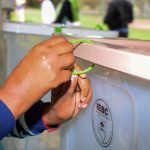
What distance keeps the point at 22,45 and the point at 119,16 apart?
2.54m

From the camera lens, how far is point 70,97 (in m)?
0.65

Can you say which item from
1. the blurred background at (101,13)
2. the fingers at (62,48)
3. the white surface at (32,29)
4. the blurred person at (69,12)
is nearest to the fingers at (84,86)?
the fingers at (62,48)

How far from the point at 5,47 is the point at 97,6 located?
21.8ft

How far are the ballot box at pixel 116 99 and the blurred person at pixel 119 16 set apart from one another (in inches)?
115

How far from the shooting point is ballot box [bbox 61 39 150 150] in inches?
20.7

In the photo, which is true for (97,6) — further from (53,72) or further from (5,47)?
(53,72)

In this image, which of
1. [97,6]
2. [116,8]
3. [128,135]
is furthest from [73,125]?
[97,6]

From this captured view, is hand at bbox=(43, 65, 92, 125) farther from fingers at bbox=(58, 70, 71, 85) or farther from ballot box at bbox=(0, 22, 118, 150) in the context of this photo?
ballot box at bbox=(0, 22, 118, 150)

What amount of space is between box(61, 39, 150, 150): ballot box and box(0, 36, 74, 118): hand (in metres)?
0.08

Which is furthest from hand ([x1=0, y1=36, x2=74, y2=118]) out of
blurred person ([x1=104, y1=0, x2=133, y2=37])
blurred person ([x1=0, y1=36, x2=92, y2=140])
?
blurred person ([x1=104, y1=0, x2=133, y2=37])

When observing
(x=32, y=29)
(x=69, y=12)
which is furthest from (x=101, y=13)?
(x=32, y=29)

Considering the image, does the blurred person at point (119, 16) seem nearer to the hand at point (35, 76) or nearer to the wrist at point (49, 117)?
the wrist at point (49, 117)

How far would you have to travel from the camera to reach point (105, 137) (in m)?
0.64

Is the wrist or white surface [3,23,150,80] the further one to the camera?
the wrist
